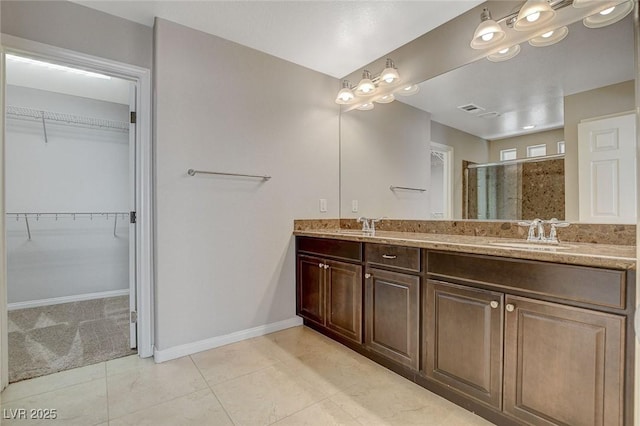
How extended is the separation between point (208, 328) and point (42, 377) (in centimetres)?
96

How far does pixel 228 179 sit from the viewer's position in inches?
93.8

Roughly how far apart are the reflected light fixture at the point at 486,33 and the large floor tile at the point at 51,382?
10.0 ft

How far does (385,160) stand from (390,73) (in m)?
0.72

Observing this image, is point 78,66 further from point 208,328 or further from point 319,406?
point 319,406

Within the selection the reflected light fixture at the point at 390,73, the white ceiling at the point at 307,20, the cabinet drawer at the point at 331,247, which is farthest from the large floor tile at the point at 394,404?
the white ceiling at the point at 307,20

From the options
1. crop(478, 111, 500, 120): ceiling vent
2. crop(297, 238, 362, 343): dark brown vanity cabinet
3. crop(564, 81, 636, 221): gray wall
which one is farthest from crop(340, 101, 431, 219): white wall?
crop(564, 81, 636, 221): gray wall

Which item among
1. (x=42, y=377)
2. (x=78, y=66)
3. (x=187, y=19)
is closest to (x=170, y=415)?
(x=42, y=377)

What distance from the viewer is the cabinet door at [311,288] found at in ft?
8.09

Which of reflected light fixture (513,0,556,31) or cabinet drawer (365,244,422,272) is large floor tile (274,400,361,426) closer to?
cabinet drawer (365,244,422,272)

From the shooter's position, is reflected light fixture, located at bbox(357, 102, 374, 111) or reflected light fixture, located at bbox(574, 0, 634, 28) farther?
reflected light fixture, located at bbox(357, 102, 374, 111)

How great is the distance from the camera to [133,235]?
223cm

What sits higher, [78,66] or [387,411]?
[78,66]

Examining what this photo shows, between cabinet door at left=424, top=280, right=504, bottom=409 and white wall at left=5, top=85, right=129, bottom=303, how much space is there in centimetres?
367

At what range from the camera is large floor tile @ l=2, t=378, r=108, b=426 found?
4.95 ft
